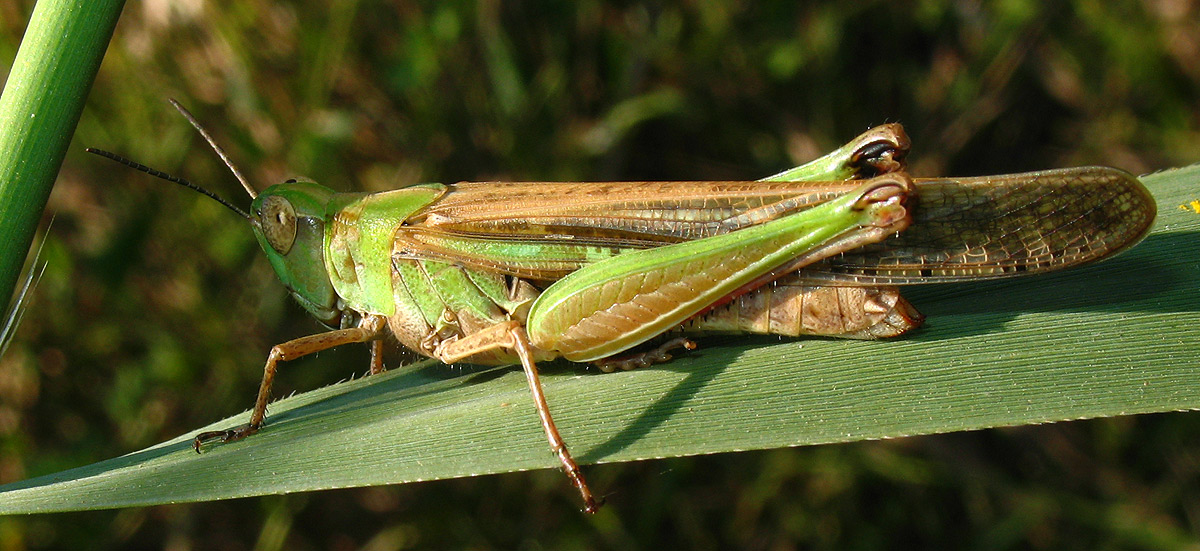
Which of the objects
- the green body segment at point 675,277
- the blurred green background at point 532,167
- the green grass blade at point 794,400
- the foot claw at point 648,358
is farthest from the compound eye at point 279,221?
the blurred green background at point 532,167

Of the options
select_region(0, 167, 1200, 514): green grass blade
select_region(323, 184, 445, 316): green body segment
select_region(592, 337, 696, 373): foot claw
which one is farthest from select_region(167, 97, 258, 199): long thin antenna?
select_region(592, 337, 696, 373): foot claw

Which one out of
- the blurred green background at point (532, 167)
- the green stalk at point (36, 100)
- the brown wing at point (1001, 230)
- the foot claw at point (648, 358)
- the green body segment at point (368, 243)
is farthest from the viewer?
the blurred green background at point (532, 167)

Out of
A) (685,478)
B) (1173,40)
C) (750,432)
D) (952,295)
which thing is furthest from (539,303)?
(1173,40)

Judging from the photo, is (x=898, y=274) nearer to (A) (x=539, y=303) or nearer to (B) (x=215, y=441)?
(A) (x=539, y=303)

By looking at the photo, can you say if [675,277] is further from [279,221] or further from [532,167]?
[532,167]

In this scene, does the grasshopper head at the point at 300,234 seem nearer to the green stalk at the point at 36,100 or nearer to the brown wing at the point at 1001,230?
the green stalk at the point at 36,100

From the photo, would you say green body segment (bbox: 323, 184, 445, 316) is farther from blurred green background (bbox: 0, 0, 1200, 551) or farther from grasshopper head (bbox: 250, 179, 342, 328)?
blurred green background (bbox: 0, 0, 1200, 551)
